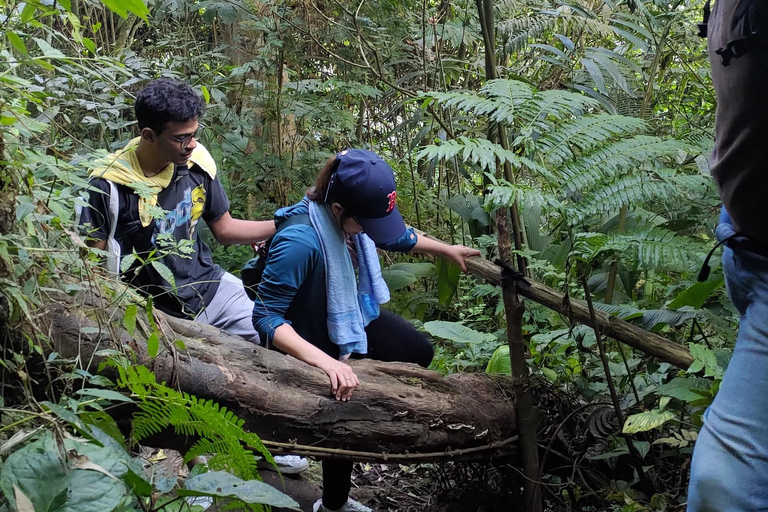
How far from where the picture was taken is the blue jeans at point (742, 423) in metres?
1.53

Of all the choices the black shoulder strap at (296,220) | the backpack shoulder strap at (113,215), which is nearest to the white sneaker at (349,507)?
the black shoulder strap at (296,220)

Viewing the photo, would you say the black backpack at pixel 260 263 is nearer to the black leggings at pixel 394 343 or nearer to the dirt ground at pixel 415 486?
the black leggings at pixel 394 343

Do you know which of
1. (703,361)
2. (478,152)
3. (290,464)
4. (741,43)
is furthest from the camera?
(290,464)

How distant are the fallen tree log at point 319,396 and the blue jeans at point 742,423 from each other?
3.60ft

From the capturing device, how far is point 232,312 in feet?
10.1

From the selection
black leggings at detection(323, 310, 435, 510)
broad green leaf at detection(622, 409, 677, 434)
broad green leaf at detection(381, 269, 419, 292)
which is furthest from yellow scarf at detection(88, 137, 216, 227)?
broad green leaf at detection(622, 409, 677, 434)

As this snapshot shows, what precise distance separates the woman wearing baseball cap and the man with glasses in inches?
13.2

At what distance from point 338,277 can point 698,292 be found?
4.42ft

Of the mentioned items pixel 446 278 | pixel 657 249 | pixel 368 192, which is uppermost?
pixel 368 192

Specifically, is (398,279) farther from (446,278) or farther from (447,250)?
(447,250)

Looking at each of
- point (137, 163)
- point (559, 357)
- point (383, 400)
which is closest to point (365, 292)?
point (383, 400)

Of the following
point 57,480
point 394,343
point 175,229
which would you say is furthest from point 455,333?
point 57,480

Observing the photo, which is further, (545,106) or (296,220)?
(296,220)

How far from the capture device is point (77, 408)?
5.26ft
